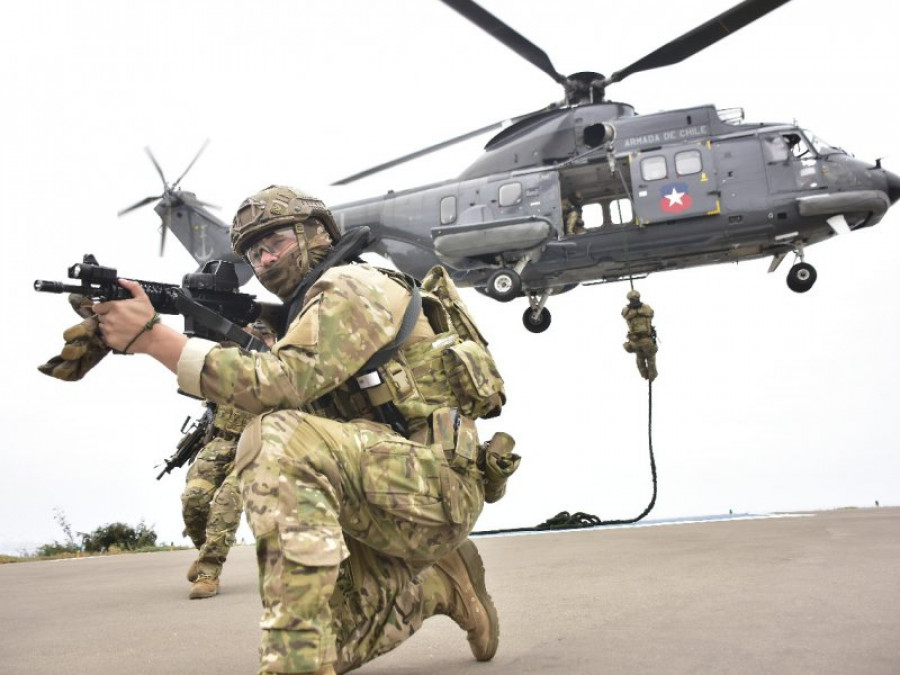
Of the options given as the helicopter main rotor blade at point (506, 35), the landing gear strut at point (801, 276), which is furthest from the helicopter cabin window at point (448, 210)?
the landing gear strut at point (801, 276)

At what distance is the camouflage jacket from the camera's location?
1.91m

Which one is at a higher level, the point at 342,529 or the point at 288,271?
the point at 288,271

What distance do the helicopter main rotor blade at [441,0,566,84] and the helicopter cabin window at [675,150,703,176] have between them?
2441 millimetres

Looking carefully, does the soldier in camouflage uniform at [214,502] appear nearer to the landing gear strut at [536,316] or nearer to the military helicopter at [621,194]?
the military helicopter at [621,194]

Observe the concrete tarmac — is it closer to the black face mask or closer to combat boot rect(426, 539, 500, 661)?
combat boot rect(426, 539, 500, 661)

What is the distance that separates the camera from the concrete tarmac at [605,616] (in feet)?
7.05

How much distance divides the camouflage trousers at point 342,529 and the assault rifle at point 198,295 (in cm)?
47

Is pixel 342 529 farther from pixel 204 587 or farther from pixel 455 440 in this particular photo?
pixel 204 587

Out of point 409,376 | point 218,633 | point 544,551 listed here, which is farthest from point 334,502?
point 544,551

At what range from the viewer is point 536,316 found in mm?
13258

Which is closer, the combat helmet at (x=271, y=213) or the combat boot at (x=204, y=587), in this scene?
the combat helmet at (x=271, y=213)

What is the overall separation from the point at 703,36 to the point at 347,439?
10.8 meters

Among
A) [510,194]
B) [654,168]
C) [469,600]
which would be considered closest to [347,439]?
[469,600]

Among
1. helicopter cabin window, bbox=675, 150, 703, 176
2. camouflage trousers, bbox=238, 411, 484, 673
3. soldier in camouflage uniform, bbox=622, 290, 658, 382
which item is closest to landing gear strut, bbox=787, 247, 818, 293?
helicopter cabin window, bbox=675, 150, 703, 176
